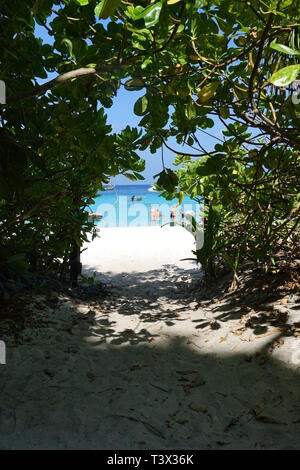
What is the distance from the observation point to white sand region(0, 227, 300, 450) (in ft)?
5.14

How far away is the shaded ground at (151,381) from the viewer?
1.57m

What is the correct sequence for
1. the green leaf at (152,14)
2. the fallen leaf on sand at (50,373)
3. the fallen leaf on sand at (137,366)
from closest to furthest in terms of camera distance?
the green leaf at (152,14)
the fallen leaf on sand at (50,373)
the fallen leaf on sand at (137,366)

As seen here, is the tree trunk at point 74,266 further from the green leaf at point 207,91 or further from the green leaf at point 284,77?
the green leaf at point 284,77

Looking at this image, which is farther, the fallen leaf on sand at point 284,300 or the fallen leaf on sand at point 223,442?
the fallen leaf on sand at point 284,300

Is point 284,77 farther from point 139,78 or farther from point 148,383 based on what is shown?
point 148,383

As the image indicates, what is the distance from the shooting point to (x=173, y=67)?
1871 mm

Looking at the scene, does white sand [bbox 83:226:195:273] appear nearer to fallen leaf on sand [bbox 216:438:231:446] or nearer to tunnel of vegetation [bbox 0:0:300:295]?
tunnel of vegetation [bbox 0:0:300:295]

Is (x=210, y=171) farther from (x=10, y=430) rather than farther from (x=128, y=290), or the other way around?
(x=128, y=290)

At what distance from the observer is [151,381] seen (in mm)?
2092
